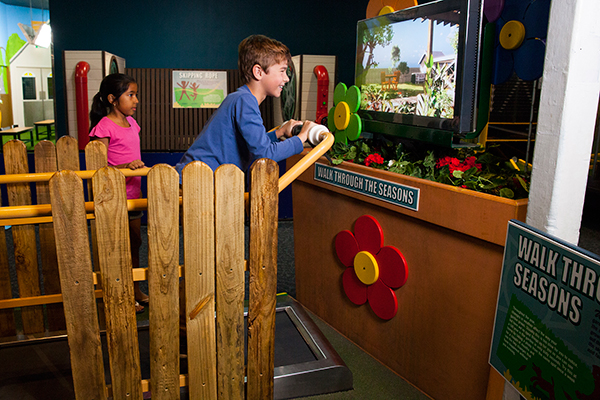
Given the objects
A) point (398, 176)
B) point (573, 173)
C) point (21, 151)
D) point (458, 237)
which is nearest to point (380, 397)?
point (458, 237)

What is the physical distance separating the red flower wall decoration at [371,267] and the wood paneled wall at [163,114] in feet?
9.63

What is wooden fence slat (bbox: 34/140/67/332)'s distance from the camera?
2.09m

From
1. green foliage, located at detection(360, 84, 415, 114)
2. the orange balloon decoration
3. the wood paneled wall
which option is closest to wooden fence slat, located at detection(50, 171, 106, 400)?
green foliage, located at detection(360, 84, 415, 114)

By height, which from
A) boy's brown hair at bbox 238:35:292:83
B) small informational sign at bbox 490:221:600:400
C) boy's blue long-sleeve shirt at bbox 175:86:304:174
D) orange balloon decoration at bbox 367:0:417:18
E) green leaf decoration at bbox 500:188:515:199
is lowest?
small informational sign at bbox 490:221:600:400

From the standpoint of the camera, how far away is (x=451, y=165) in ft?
6.02

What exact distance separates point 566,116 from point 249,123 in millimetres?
1057

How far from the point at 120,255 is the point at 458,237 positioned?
1.17 meters

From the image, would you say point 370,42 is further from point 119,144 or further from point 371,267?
point 119,144

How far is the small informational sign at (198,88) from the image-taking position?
15.3ft

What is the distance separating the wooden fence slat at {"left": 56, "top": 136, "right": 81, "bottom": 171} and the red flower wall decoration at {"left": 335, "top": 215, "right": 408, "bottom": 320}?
1.30 meters

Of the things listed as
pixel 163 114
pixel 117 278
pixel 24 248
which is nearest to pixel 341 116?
pixel 117 278

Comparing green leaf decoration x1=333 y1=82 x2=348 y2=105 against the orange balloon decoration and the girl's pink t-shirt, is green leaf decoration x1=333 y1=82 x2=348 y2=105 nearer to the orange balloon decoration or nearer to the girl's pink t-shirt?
the orange balloon decoration

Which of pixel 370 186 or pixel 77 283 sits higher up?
pixel 370 186

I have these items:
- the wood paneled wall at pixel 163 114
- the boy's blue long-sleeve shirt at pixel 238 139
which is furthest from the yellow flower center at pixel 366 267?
the wood paneled wall at pixel 163 114
